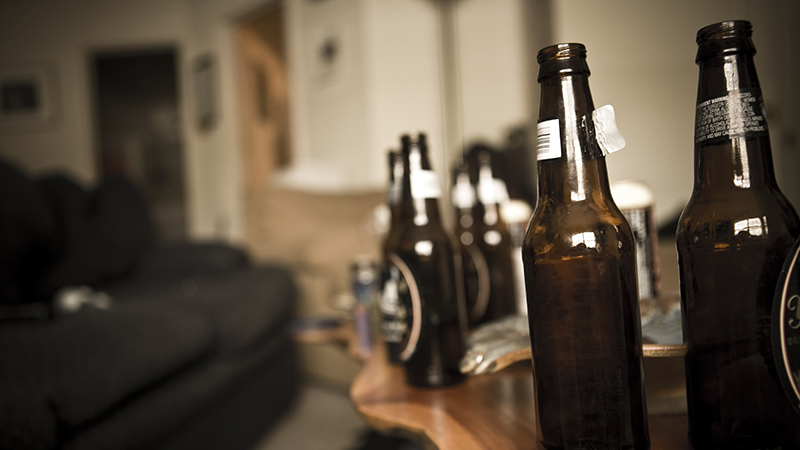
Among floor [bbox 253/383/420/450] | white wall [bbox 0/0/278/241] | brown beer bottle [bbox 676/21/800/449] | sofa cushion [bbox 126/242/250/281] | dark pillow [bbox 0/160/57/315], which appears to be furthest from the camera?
white wall [bbox 0/0/278/241]

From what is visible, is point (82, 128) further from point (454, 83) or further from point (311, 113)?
point (454, 83)

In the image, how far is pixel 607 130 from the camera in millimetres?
370

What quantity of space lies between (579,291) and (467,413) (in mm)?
230

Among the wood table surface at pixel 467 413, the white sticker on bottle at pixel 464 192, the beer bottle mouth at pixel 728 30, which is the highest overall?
the beer bottle mouth at pixel 728 30

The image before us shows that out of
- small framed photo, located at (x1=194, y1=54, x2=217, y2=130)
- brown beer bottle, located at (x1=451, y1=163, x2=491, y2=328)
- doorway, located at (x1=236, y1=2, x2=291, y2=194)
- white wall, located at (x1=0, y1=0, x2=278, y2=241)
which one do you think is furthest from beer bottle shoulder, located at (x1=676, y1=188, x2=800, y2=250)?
small framed photo, located at (x1=194, y1=54, x2=217, y2=130)

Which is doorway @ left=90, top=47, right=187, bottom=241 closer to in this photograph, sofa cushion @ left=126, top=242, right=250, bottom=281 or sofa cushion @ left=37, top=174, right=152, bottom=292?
sofa cushion @ left=126, top=242, right=250, bottom=281

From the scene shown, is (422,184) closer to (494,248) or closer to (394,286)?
(394,286)

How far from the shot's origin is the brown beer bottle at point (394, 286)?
0.65 metres

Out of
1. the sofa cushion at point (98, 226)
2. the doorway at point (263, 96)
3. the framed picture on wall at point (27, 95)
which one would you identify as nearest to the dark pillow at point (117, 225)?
the sofa cushion at point (98, 226)

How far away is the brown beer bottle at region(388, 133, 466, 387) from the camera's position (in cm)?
62

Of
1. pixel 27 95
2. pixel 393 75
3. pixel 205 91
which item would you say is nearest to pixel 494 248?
pixel 393 75

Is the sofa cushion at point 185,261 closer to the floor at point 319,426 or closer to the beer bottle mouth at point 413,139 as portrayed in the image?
the floor at point 319,426

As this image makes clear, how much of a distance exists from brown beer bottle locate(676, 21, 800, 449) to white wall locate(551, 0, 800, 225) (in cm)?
48

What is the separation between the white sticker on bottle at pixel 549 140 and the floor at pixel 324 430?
1.31m
